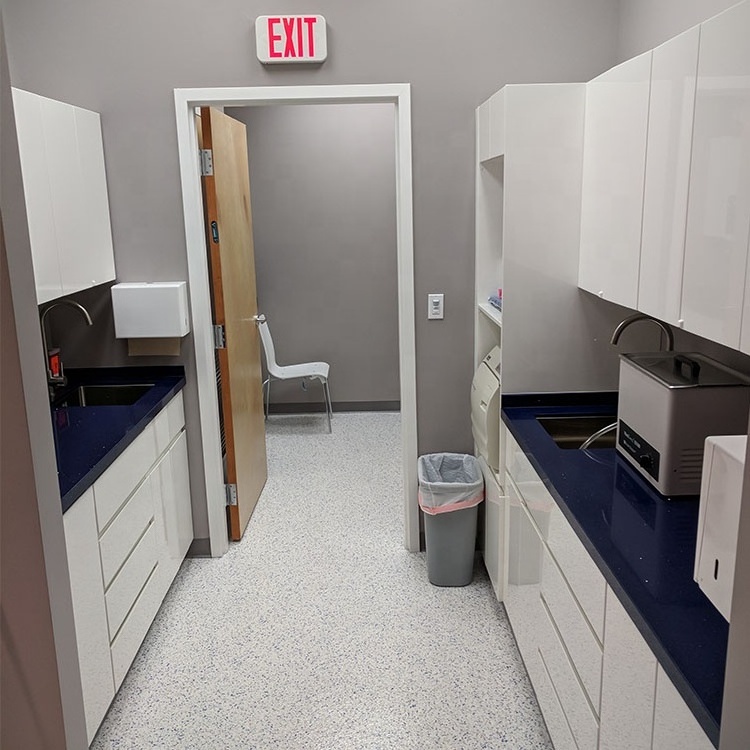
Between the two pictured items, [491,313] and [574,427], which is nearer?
[574,427]

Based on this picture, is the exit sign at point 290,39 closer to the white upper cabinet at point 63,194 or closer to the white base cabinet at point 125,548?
the white upper cabinet at point 63,194

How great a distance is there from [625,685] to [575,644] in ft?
1.15

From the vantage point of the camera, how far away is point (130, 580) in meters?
2.53

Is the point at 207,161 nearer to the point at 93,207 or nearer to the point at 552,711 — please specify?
the point at 93,207

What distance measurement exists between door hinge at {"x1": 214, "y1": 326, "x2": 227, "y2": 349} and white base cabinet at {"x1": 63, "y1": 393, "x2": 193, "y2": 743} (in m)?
0.31

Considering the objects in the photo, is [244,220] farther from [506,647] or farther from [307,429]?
[506,647]

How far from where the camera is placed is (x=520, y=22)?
2.91 meters

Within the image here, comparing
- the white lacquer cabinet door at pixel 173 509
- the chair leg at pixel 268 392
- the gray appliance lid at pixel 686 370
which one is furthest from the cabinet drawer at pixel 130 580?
the chair leg at pixel 268 392

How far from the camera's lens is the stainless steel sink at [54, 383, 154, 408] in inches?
124

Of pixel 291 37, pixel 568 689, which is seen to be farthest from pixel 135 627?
pixel 291 37

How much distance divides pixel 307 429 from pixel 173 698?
2864 mm

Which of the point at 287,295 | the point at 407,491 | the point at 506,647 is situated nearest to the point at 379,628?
the point at 506,647

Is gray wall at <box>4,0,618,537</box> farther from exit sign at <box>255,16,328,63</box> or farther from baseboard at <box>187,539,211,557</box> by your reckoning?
baseboard at <box>187,539,211,557</box>

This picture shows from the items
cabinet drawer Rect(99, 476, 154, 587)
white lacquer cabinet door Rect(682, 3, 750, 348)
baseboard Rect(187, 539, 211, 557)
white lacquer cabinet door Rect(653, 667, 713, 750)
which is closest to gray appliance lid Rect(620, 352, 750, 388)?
white lacquer cabinet door Rect(682, 3, 750, 348)
